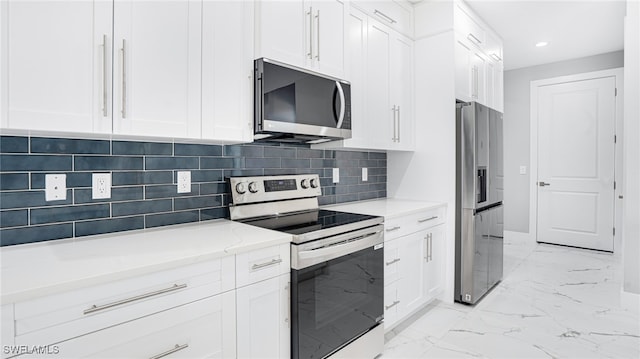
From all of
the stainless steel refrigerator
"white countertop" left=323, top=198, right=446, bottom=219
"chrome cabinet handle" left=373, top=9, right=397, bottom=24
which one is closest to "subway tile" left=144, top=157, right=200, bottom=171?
"white countertop" left=323, top=198, right=446, bottom=219

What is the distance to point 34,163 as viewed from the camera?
142 centimetres

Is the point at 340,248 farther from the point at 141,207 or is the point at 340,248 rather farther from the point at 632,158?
the point at 632,158

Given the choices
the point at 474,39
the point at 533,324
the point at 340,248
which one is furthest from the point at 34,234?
the point at 474,39

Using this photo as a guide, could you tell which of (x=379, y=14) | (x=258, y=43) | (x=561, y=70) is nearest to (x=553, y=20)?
(x=561, y=70)

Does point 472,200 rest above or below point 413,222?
above

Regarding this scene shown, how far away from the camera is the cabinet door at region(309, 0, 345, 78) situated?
7.05 feet

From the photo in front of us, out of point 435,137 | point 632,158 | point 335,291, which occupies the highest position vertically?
point 435,137

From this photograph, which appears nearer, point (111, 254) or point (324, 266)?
point (111, 254)

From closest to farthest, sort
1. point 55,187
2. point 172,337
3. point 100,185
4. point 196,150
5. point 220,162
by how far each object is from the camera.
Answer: point 172,337, point 55,187, point 100,185, point 196,150, point 220,162

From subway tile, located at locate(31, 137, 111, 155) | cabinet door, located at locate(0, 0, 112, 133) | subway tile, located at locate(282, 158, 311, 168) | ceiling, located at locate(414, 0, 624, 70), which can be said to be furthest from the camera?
ceiling, located at locate(414, 0, 624, 70)

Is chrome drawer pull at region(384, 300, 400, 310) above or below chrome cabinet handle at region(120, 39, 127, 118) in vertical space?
below

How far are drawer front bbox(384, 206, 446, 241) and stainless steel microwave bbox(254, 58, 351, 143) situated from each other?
0.67m

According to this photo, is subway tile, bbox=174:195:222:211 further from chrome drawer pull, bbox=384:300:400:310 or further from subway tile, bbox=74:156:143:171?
chrome drawer pull, bbox=384:300:400:310

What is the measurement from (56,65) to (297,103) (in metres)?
1.11
